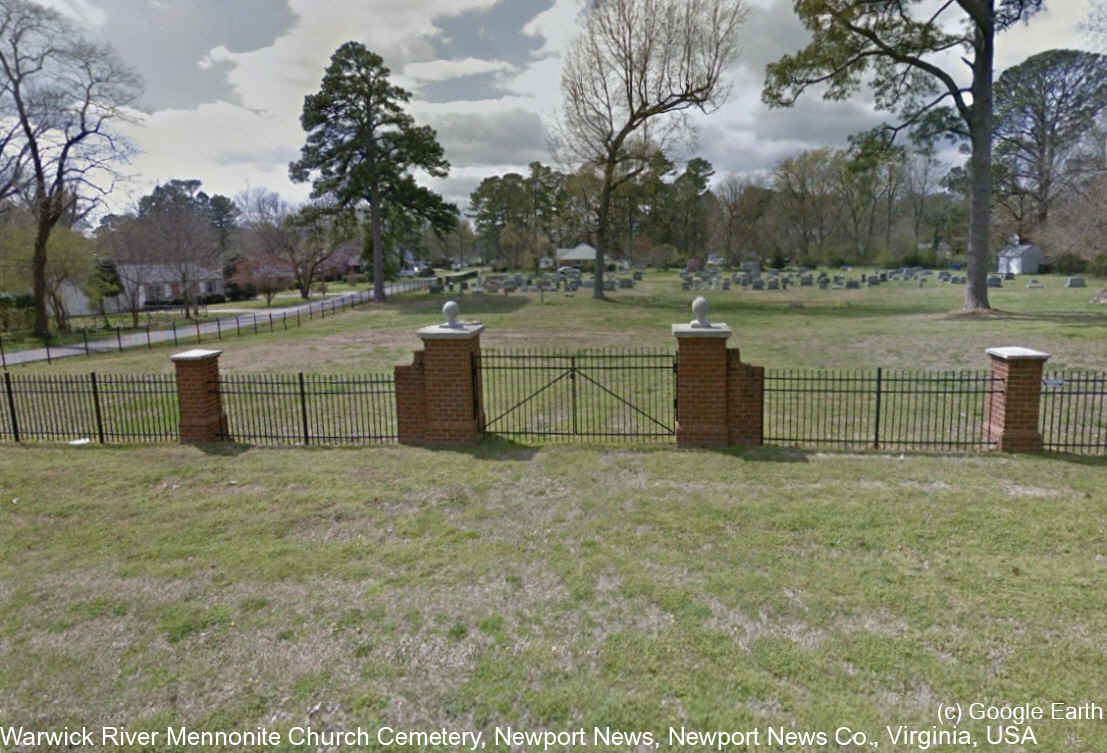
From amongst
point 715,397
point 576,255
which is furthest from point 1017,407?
point 576,255

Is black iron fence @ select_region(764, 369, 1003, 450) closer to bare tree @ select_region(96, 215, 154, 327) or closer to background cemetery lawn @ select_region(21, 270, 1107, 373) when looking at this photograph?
background cemetery lawn @ select_region(21, 270, 1107, 373)

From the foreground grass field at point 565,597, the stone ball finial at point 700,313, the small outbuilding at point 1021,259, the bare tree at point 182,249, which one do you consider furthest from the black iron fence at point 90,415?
the small outbuilding at point 1021,259

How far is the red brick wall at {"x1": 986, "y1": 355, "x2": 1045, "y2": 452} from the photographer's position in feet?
23.3

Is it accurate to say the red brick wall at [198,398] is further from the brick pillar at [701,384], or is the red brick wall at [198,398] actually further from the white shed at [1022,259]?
the white shed at [1022,259]

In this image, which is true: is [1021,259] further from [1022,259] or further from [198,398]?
[198,398]

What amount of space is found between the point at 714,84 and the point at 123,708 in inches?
1321

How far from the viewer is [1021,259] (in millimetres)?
52250

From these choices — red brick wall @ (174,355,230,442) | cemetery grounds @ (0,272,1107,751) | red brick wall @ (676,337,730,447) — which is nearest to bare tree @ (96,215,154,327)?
red brick wall @ (174,355,230,442)

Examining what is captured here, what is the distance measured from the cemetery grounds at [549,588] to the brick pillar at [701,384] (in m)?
0.49

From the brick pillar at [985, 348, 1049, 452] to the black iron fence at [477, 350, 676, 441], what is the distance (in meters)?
3.96

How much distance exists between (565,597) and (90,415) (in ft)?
38.6

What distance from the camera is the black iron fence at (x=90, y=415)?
9.27 meters

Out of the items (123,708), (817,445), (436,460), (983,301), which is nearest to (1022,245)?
(983,301)

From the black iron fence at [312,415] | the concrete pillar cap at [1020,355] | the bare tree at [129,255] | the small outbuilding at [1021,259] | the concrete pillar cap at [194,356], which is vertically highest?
the bare tree at [129,255]
